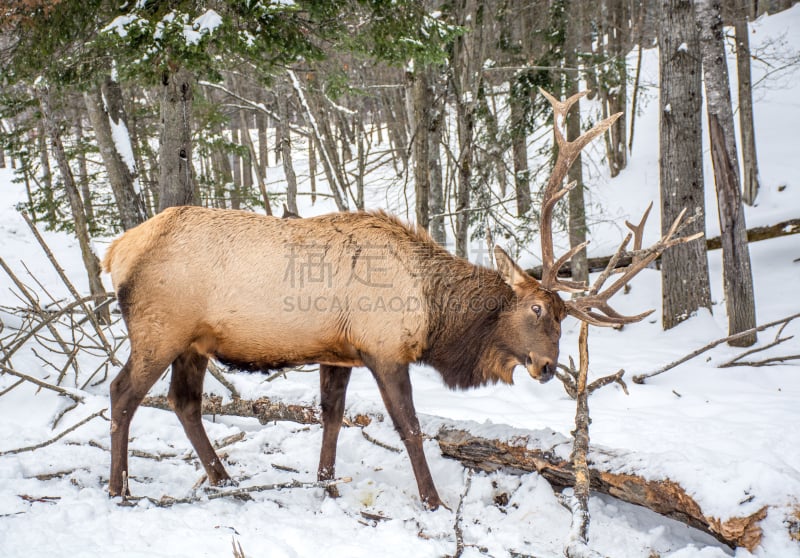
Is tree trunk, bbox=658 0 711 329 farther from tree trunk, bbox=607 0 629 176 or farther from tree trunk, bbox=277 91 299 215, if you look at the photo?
tree trunk, bbox=607 0 629 176

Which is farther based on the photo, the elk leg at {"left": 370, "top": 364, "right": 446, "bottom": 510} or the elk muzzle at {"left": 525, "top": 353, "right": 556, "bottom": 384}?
the elk muzzle at {"left": 525, "top": 353, "right": 556, "bottom": 384}

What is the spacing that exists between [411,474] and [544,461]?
3.17 feet

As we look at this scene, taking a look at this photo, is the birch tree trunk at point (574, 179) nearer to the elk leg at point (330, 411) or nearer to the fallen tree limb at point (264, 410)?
the fallen tree limb at point (264, 410)

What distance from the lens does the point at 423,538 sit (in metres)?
3.10

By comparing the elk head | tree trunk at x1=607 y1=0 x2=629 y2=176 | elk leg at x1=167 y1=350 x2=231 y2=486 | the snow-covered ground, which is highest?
tree trunk at x1=607 y1=0 x2=629 y2=176

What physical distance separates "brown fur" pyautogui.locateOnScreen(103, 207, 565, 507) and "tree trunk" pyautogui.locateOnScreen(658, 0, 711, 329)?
483 centimetres

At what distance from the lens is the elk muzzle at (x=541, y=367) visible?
12.2ft

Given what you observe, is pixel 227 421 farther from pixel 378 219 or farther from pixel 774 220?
pixel 774 220

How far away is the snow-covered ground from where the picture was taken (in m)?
2.89

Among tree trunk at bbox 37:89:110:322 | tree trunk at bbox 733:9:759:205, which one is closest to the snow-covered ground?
tree trunk at bbox 37:89:110:322

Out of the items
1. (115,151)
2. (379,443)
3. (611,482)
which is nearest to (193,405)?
(379,443)

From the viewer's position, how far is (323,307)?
3.71 m

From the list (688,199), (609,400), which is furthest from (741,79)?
(609,400)

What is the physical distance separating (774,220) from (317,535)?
451 inches
